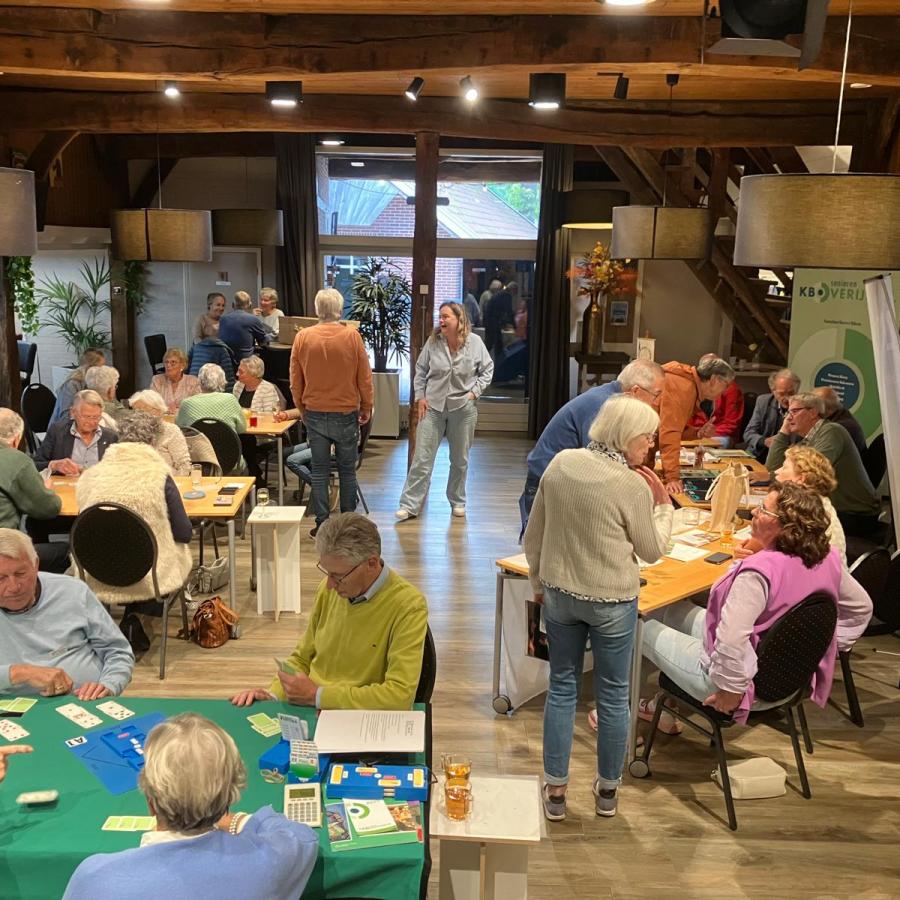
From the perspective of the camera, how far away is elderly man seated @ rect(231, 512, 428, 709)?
2.89 m

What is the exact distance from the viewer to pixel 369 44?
5.76 m

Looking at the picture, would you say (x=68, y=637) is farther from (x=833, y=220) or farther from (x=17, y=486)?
(x=833, y=220)

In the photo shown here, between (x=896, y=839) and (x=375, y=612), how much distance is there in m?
2.31

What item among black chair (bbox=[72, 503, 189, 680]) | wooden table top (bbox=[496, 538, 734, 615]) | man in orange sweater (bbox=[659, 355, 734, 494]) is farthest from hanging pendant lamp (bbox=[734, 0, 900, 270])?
black chair (bbox=[72, 503, 189, 680])

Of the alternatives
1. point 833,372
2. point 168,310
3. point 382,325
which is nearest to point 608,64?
point 833,372

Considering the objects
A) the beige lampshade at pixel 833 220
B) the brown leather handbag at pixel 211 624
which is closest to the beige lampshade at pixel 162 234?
the brown leather handbag at pixel 211 624

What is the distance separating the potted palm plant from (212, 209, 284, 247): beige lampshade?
1184mm

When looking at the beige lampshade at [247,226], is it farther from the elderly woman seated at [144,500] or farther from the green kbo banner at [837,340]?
the elderly woman seated at [144,500]

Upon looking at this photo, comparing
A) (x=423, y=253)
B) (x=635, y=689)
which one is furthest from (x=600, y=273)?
(x=635, y=689)

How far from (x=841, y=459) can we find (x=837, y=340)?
76.6 inches

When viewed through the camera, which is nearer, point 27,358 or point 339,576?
point 339,576

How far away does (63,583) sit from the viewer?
326cm

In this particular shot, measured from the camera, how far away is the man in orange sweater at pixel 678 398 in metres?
5.68

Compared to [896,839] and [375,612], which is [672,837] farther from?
[375,612]
